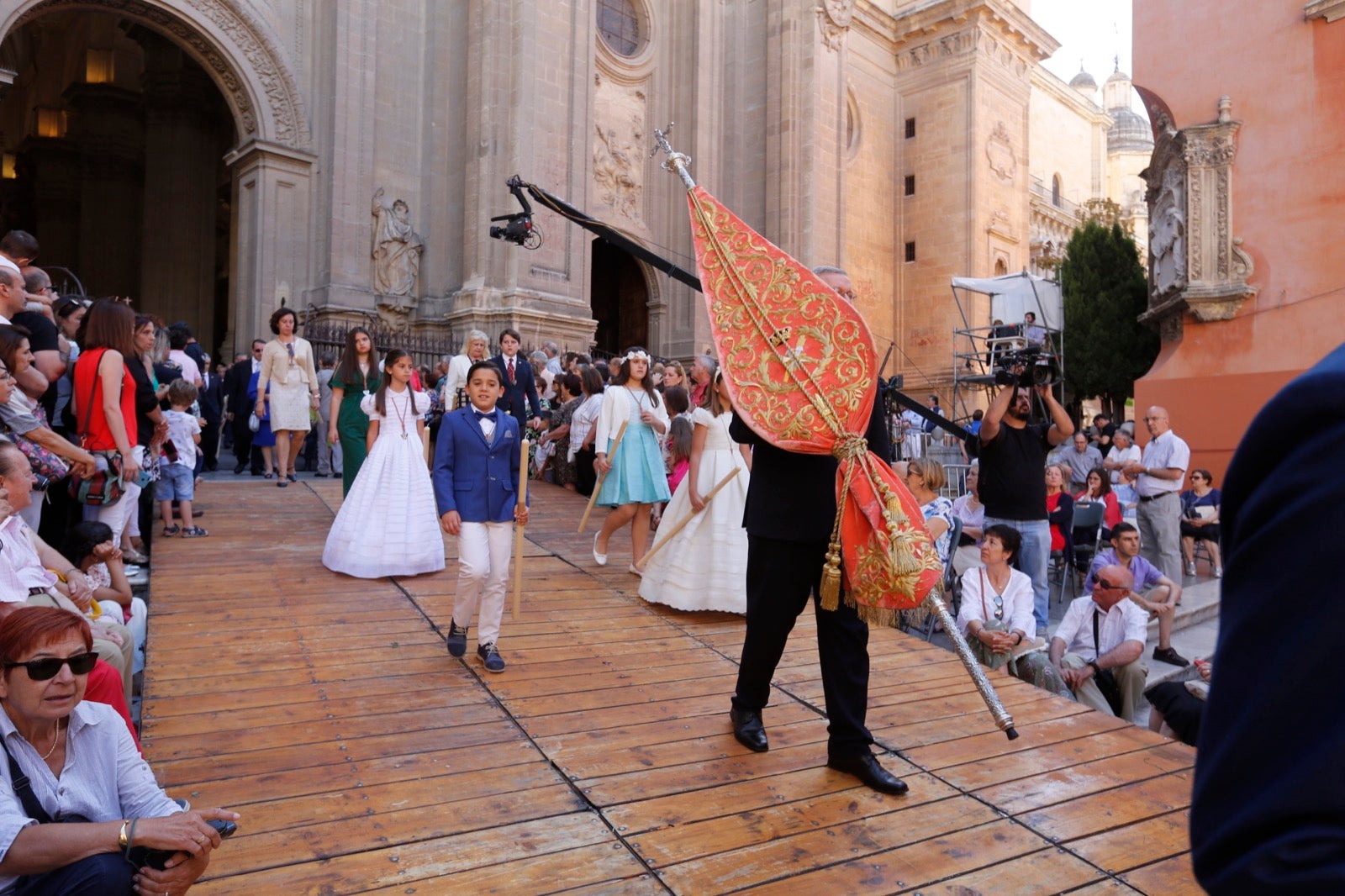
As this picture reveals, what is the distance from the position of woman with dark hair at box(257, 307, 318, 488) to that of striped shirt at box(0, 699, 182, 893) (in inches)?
306

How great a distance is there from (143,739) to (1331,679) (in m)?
4.33

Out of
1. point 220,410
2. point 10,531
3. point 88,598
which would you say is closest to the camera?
point 10,531

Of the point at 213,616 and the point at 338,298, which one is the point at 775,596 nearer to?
the point at 213,616

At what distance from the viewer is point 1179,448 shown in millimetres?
9430

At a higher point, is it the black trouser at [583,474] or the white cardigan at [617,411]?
the white cardigan at [617,411]

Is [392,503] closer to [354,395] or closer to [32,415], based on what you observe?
[354,395]

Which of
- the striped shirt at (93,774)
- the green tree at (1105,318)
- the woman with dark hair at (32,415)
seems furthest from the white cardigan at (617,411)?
the green tree at (1105,318)

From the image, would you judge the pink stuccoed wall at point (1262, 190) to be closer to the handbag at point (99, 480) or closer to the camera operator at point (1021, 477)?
the camera operator at point (1021, 477)

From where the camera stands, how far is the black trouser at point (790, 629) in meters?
3.78

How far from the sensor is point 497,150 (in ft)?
58.3

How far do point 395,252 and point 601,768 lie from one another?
1570 cm

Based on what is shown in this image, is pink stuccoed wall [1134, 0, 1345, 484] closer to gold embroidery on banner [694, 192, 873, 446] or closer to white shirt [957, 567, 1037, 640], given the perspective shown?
white shirt [957, 567, 1037, 640]

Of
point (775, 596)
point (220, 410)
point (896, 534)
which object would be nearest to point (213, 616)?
point (775, 596)

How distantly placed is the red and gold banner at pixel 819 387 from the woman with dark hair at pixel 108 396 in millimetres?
4436
